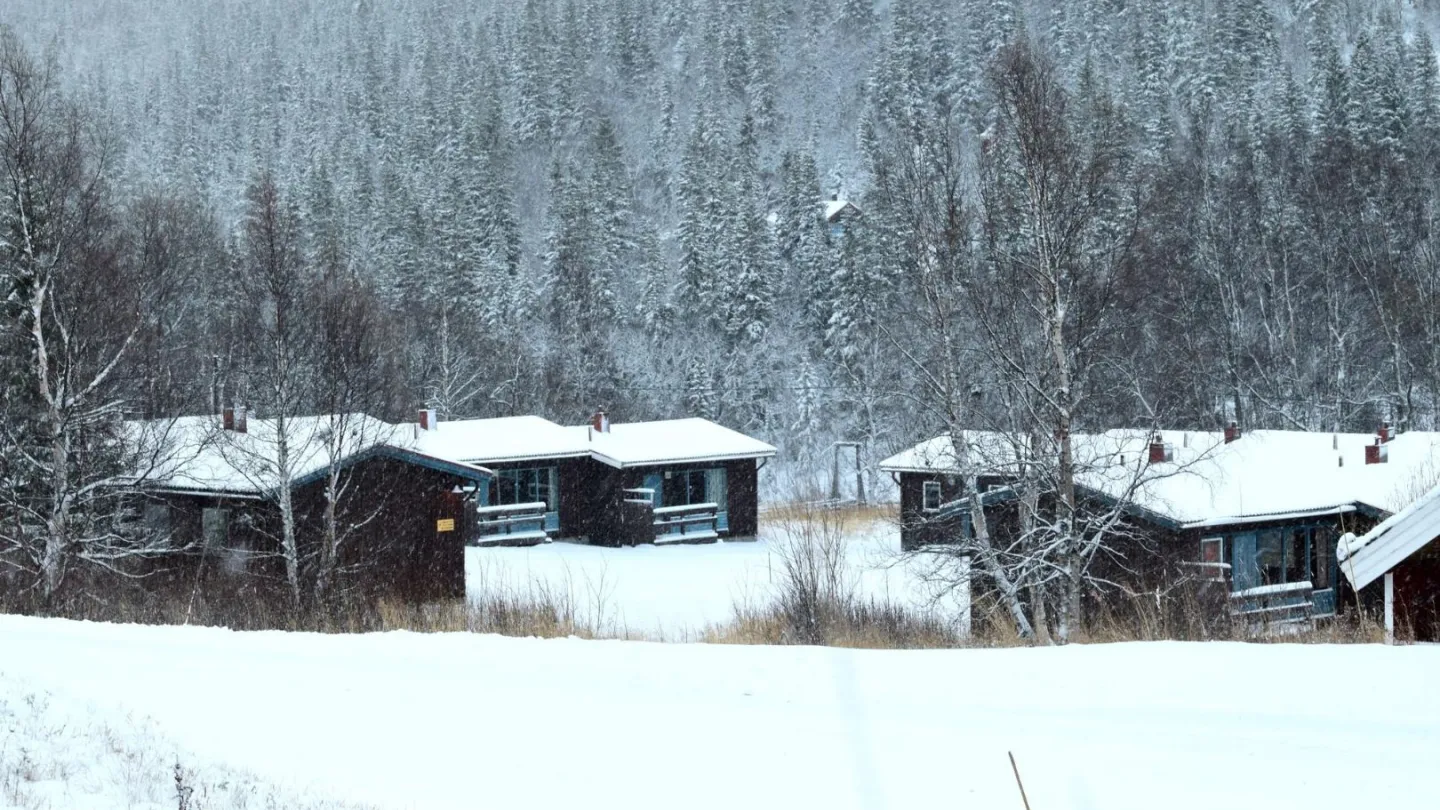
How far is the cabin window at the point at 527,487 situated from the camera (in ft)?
120

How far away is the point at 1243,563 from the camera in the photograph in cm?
2361

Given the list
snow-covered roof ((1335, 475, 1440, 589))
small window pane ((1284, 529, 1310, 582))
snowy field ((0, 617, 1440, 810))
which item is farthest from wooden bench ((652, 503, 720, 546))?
snow-covered roof ((1335, 475, 1440, 589))

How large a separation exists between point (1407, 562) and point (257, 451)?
20.4 meters

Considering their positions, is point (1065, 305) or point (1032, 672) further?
point (1065, 305)

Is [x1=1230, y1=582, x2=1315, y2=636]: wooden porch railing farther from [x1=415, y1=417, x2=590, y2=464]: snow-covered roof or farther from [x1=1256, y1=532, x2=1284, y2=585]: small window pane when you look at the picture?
[x1=415, y1=417, x2=590, y2=464]: snow-covered roof

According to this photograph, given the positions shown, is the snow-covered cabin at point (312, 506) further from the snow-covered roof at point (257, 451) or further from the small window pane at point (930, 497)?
the small window pane at point (930, 497)

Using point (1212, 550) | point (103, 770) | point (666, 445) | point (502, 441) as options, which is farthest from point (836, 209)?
point (103, 770)

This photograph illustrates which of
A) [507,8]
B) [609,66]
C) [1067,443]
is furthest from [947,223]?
[507,8]

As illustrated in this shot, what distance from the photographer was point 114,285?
21688 millimetres

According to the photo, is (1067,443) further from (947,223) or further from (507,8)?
(507,8)

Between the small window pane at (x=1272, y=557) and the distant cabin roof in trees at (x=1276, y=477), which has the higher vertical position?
the distant cabin roof in trees at (x=1276, y=477)

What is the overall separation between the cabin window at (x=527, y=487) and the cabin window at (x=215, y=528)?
12.0 metres

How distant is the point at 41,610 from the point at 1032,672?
48.9ft

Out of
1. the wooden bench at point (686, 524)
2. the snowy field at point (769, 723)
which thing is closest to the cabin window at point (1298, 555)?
the snowy field at point (769, 723)
